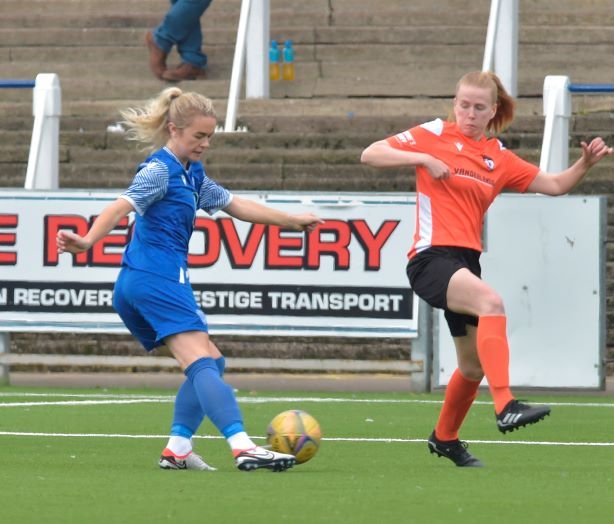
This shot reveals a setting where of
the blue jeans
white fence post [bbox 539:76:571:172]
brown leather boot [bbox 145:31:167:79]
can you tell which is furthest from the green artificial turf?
brown leather boot [bbox 145:31:167:79]

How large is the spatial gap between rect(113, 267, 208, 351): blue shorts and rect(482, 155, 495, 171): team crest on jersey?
1679mm

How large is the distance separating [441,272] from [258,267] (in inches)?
255

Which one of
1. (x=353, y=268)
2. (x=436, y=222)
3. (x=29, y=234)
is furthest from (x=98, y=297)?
(x=436, y=222)

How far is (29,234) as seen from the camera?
16.5m

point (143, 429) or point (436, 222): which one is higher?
point (436, 222)

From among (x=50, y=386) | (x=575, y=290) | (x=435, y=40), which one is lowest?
(x=50, y=386)

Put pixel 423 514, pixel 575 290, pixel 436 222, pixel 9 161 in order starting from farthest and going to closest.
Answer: pixel 9 161
pixel 575 290
pixel 436 222
pixel 423 514

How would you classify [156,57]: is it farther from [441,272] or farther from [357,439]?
[441,272]

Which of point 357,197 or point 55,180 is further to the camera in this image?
point 55,180

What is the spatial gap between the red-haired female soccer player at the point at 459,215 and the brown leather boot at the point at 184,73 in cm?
1190

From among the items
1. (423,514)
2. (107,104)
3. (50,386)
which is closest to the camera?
(423,514)

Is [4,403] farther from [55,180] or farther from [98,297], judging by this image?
[55,180]

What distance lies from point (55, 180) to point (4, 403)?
3887 millimetres

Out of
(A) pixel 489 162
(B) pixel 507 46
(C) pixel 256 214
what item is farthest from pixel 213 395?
(B) pixel 507 46
